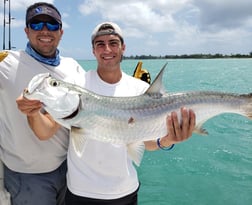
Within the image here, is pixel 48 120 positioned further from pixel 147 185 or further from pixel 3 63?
pixel 147 185

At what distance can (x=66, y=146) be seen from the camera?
2.81 meters

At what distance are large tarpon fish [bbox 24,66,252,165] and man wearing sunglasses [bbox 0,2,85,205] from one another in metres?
0.39

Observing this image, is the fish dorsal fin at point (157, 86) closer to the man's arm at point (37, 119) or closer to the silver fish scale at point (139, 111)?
the silver fish scale at point (139, 111)

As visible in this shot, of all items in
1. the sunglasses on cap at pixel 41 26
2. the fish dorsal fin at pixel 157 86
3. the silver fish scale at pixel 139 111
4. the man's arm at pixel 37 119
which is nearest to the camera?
the man's arm at pixel 37 119

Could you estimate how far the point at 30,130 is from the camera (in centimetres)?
265

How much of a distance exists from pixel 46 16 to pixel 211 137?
27.4 ft

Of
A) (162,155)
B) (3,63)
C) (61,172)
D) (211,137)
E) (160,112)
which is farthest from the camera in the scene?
(211,137)

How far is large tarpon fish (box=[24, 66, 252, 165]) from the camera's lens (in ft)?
7.27

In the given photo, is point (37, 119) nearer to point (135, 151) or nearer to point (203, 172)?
point (135, 151)

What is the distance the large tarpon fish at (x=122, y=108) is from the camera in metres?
2.21

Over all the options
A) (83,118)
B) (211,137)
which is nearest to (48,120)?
(83,118)

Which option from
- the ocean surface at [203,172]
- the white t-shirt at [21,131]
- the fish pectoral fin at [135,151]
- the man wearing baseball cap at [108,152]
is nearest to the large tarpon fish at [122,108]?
Answer: the fish pectoral fin at [135,151]

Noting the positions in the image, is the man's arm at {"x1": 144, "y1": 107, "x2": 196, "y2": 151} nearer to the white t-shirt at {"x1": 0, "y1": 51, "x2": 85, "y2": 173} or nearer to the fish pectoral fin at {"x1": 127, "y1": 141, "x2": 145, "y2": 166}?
the fish pectoral fin at {"x1": 127, "y1": 141, "x2": 145, "y2": 166}

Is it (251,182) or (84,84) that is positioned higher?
(84,84)
